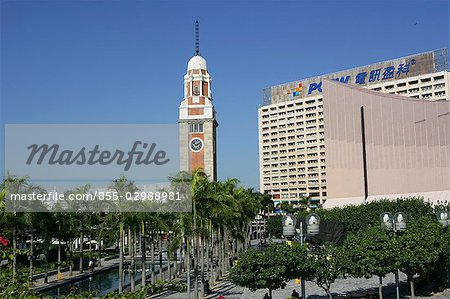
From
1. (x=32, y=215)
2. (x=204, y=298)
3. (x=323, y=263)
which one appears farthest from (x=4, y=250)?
(x=32, y=215)

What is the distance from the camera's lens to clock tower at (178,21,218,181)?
3371 inches

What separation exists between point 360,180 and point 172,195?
2774 centimetres

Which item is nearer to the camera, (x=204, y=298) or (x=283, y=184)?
(x=204, y=298)

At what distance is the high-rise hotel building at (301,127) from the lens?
106 metres

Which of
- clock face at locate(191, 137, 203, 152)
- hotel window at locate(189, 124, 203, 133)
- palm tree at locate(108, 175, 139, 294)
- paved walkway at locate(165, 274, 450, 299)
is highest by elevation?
hotel window at locate(189, 124, 203, 133)

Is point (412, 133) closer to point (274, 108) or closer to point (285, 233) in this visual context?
point (285, 233)

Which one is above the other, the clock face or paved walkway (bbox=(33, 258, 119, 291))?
the clock face

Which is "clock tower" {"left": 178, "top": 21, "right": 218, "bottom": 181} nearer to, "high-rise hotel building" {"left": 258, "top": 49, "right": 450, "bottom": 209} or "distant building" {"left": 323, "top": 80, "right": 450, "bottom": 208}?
"distant building" {"left": 323, "top": 80, "right": 450, "bottom": 208}

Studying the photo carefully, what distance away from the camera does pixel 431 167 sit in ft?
145

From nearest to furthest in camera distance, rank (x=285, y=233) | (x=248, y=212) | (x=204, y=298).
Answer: (x=285, y=233)
(x=204, y=298)
(x=248, y=212)

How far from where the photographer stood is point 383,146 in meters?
49.4

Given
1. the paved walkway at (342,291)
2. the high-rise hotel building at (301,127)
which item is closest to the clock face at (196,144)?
the high-rise hotel building at (301,127)

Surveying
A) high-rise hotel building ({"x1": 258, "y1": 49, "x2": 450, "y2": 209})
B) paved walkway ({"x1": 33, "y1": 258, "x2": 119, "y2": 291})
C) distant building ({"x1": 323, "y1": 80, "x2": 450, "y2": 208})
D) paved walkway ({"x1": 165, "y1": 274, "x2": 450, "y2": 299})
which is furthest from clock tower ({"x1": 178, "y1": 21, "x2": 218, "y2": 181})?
paved walkway ({"x1": 165, "y1": 274, "x2": 450, "y2": 299})

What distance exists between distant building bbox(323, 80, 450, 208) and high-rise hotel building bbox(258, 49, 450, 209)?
5260 centimetres
